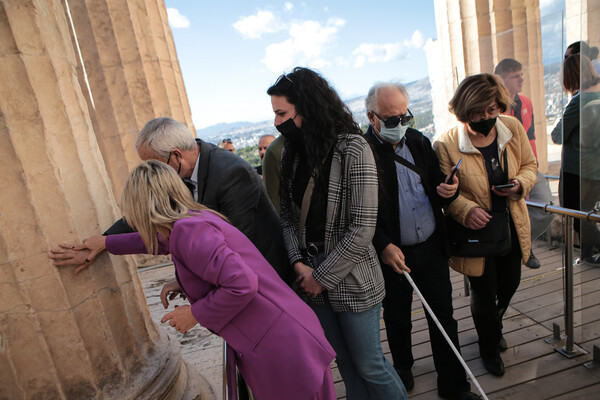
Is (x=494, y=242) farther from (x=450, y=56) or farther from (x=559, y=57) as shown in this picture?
(x=450, y=56)

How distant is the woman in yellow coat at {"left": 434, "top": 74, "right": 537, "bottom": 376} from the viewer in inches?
99.8

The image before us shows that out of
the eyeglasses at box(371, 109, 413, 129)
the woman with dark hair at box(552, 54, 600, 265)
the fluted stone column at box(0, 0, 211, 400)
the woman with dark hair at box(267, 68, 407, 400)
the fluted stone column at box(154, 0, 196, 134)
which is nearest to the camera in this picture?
the fluted stone column at box(0, 0, 211, 400)

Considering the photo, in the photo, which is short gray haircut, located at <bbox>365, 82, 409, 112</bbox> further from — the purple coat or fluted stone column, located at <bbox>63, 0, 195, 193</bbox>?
fluted stone column, located at <bbox>63, 0, 195, 193</bbox>

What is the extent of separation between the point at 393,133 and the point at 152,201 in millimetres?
1516

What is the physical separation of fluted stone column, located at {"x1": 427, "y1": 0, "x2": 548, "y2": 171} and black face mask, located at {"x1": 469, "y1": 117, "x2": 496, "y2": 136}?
4.15 metres

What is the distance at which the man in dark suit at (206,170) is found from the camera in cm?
196

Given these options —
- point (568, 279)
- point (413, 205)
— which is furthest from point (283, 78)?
point (568, 279)

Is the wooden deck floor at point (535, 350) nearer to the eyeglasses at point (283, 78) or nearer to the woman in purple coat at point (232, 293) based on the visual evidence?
the woman in purple coat at point (232, 293)

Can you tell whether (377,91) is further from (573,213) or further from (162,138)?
(573,213)

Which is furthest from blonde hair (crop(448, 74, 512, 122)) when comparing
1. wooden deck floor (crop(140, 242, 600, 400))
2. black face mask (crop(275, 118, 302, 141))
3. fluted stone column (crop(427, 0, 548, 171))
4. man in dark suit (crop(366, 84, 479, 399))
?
fluted stone column (crop(427, 0, 548, 171))

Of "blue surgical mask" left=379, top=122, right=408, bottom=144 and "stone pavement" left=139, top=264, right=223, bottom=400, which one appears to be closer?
"blue surgical mask" left=379, top=122, right=408, bottom=144

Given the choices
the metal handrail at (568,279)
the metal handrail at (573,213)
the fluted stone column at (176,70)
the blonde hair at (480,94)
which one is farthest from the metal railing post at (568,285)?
the fluted stone column at (176,70)

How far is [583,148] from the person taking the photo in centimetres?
261

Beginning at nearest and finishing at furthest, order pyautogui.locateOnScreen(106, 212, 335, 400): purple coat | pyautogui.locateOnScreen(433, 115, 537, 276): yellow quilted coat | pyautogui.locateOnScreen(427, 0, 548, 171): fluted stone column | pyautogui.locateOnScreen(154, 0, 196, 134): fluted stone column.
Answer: pyautogui.locateOnScreen(106, 212, 335, 400): purple coat, pyautogui.locateOnScreen(433, 115, 537, 276): yellow quilted coat, pyautogui.locateOnScreen(427, 0, 548, 171): fluted stone column, pyautogui.locateOnScreen(154, 0, 196, 134): fluted stone column
